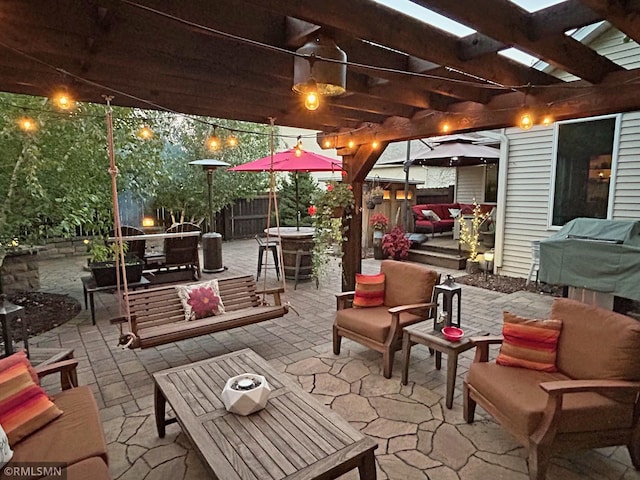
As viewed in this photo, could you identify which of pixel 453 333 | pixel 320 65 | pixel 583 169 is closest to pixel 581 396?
pixel 453 333

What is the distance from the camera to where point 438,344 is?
3076 millimetres

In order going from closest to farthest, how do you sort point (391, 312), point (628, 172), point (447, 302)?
point (447, 302), point (391, 312), point (628, 172)

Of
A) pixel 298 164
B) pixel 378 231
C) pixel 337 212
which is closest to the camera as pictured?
pixel 337 212

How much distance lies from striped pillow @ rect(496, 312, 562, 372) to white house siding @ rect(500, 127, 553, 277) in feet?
15.5

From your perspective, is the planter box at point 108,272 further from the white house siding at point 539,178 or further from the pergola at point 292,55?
the white house siding at point 539,178

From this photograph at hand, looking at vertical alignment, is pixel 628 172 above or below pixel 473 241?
above

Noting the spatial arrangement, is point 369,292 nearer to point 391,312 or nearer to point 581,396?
point 391,312

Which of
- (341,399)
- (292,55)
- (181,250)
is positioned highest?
(292,55)

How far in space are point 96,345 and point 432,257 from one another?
671 centimetres

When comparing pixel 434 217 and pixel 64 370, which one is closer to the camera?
pixel 64 370

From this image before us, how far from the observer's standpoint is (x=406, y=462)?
2.38 meters

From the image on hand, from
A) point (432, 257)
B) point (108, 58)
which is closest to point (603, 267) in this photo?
point (432, 257)

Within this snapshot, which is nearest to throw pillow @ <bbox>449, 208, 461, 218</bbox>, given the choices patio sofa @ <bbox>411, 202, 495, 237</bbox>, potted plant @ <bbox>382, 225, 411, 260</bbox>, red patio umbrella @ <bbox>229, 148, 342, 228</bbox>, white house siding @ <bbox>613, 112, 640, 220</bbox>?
patio sofa @ <bbox>411, 202, 495, 237</bbox>

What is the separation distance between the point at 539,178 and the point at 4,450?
7.62m
